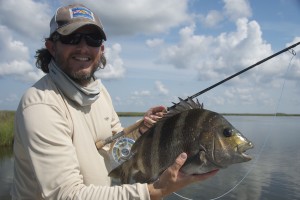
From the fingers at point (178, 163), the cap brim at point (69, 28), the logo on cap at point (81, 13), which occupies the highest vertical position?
the logo on cap at point (81, 13)

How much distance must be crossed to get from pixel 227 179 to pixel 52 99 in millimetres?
15903

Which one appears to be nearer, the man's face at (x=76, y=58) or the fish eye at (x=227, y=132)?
the fish eye at (x=227, y=132)

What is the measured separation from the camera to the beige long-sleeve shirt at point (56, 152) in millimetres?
2648

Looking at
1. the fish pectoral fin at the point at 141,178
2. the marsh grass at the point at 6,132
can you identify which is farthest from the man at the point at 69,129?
the marsh grass at the point at 6,132

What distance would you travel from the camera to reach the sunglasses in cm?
331

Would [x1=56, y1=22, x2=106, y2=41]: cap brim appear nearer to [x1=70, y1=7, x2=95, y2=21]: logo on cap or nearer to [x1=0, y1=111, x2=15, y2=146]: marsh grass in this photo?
[x1=70, y1=7, x2=95, y2=21]: logo on cap

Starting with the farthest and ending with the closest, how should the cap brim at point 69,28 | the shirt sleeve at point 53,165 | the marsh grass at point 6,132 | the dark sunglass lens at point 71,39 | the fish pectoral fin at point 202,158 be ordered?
1. the marsh grass at point 6,132
2. the dark sunglass lens at point 71,39
3. the cap brim at point 69,28
4. the fish pectoral fin at point 202,158
5. the shirt sleeve at point 53,165

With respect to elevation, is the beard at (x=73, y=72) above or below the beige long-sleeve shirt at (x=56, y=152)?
above

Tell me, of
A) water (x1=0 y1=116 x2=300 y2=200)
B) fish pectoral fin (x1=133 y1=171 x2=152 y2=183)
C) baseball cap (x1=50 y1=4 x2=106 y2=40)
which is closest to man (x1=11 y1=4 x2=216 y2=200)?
baseball cap (x1=50 y1=4 x2=106 y2=40)

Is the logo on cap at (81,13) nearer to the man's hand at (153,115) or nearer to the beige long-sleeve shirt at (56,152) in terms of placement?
the beige long-sleeve shirt at (56,152)

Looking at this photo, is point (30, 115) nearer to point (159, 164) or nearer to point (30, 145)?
point (30, 145)

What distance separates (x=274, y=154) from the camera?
24.5m

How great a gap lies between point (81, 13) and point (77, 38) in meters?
0.23

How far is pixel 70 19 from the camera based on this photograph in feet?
10.6
